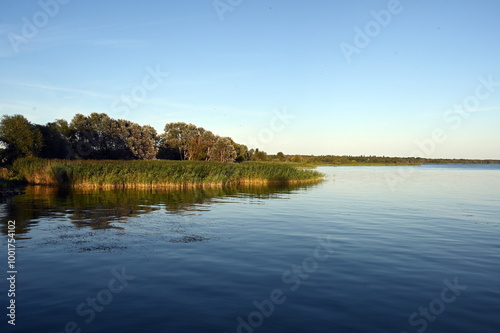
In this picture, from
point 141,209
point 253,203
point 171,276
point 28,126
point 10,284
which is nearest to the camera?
point 10,284

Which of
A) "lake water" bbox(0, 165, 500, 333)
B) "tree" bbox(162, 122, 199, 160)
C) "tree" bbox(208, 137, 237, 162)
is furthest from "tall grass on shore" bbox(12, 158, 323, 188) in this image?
"tree" bbox(162, 122, 199, 160)

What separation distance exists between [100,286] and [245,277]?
4.12 m

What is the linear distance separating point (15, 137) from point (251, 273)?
183ft

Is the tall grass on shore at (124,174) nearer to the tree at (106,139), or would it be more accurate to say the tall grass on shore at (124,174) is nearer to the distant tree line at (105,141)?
the distant tree line at (105,141)

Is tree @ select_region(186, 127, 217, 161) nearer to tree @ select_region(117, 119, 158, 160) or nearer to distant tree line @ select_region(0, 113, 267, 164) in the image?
distant tree line @ select_region(0, 113, 267, 164)

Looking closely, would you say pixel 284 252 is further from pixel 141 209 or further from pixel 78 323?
pixel 141 209

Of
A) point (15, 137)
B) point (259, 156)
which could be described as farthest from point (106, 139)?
point (259, 156)

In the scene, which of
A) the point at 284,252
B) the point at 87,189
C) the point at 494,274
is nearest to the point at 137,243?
the point at 284,252

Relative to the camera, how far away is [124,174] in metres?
43.4

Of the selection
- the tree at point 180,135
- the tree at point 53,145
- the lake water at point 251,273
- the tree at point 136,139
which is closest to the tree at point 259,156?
the tree at point 180,135

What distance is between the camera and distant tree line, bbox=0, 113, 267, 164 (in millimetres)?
56781

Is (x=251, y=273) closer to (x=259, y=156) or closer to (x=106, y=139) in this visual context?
(x=106, y=139)

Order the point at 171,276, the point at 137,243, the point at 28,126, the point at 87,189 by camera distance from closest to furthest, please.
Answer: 1. the point at 171,276
2. the point at 137,243
3. the point at 87,189
4. the point at 28,126

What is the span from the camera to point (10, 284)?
1080 cm
